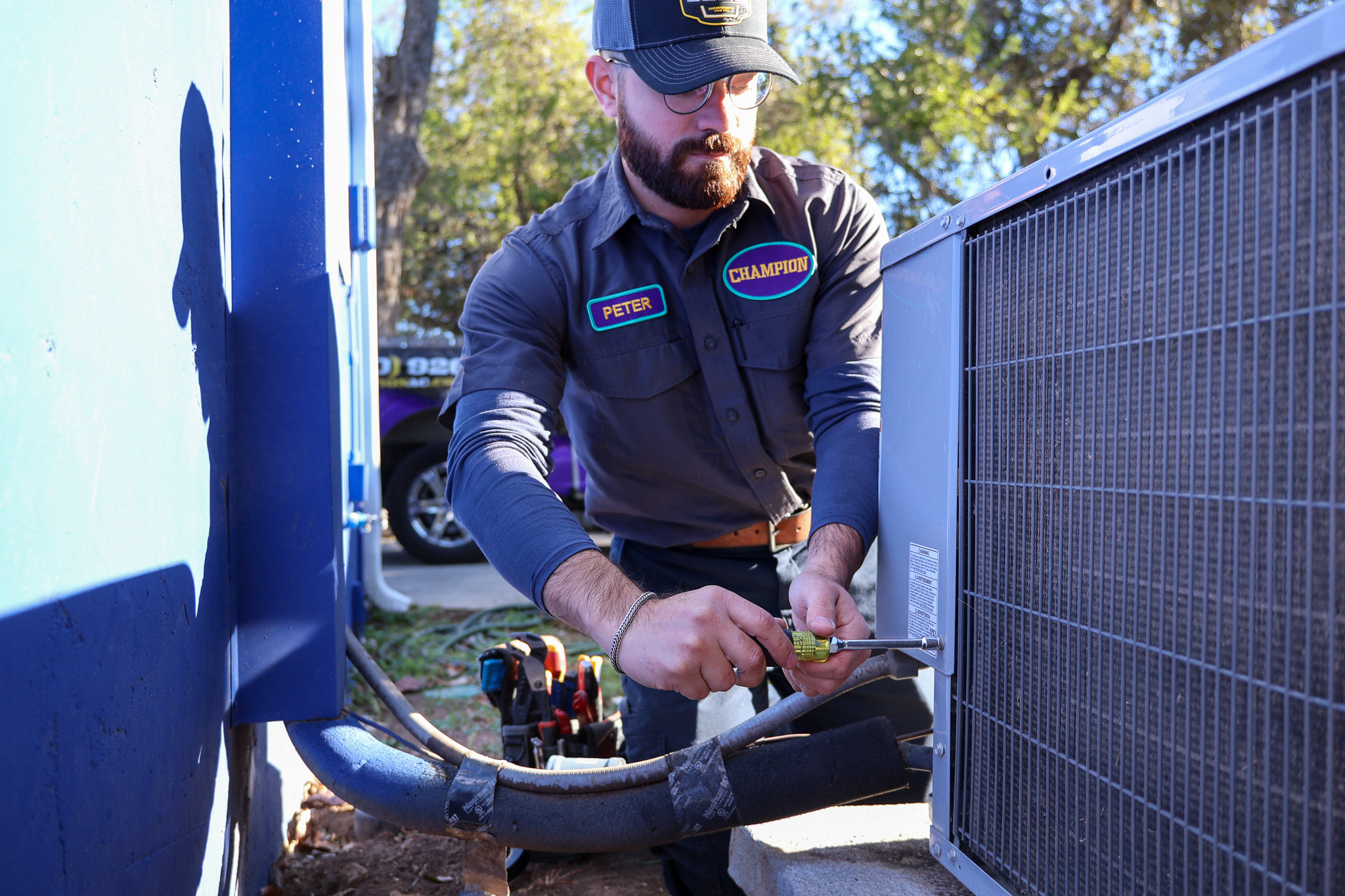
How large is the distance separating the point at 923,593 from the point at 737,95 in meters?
1.18

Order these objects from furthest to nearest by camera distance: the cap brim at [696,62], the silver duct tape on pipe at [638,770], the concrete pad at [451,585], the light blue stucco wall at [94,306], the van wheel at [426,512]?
the van wheel at [426,512], the concrete pad at [451,585], the cap brim at [696,62], the silver duct tape on pipe at [638,770], the light blue stucco wall at [94,306]

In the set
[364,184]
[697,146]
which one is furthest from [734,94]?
[364,184]

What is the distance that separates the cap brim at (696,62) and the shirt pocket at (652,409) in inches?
22.6

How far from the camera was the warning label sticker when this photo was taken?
4.49 ft

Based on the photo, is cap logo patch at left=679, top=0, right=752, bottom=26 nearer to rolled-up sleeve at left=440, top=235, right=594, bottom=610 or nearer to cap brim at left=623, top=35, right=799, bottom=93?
cap brim at left=623, top=35, right=799, bottom=93

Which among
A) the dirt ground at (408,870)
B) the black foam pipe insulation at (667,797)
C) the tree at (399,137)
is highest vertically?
the tree at (399,137)

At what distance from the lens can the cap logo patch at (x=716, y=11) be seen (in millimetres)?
1899

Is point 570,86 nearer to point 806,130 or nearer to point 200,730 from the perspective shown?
point 806,130

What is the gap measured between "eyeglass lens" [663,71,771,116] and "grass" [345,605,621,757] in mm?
2038

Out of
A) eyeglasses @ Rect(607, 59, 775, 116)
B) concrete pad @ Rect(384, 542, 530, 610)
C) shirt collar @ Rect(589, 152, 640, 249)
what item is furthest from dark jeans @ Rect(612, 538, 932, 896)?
concrete pad @ Rect(384, 542, 530, 610)

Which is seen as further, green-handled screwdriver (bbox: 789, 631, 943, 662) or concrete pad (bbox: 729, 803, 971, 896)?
concrete pad (bbox: 729, 803, 971, 896)

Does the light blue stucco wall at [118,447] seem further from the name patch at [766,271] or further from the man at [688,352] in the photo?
the name patch at [766,271]

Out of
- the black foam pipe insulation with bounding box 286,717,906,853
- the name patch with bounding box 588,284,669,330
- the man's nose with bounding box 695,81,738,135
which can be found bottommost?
the black foam pipe insulation with bounding box 286,717,906,853

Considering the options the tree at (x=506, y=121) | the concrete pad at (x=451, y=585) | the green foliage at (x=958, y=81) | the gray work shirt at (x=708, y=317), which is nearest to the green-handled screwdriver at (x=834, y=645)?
the gray work shirt at (x=708, y=317)
